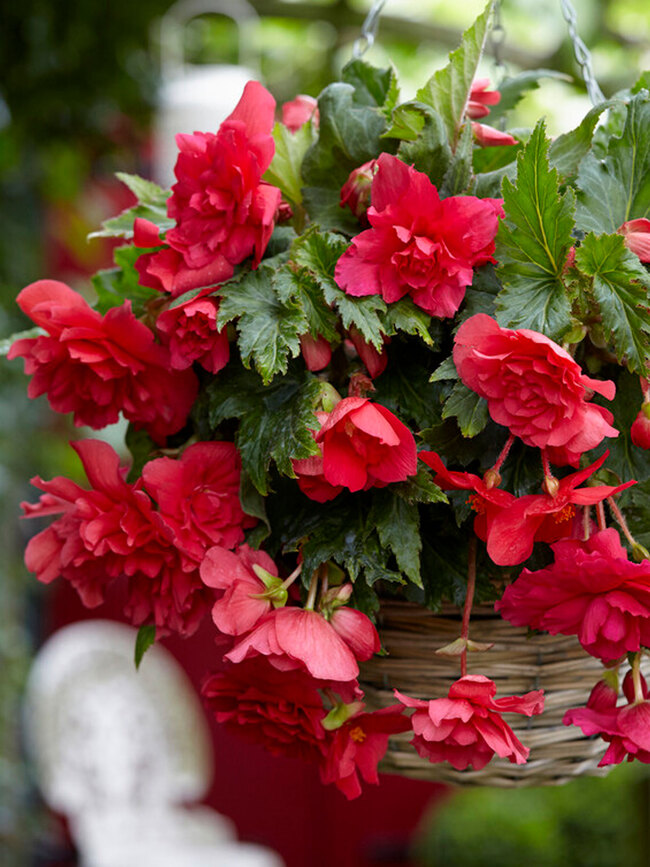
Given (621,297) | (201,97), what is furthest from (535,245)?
(201,97)

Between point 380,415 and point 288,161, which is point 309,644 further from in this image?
point 288,161

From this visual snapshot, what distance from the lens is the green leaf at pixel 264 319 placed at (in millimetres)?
530

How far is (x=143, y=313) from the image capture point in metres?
0.67

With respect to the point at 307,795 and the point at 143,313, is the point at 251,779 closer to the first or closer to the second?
the point at 307,795

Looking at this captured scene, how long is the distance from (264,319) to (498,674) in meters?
0.27

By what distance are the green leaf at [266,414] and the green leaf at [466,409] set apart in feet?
0.25

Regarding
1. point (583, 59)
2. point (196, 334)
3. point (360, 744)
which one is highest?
point (583, 59)

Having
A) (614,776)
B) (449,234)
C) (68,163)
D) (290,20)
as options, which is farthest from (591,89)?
(614,776)

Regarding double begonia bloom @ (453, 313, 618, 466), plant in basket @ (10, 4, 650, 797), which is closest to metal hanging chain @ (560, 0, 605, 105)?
plant in basket @ (10, 4, 650, 797)

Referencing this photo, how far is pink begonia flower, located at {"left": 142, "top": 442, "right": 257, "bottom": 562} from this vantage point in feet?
1.86

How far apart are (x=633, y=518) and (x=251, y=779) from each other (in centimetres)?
303

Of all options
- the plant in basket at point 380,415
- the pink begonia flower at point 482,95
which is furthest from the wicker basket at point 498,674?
the pink begonia flower at point 482,95

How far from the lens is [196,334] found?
561 millimetres

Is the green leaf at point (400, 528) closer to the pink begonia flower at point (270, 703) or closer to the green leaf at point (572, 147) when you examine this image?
the pink begonia flower at point (270, 703)
